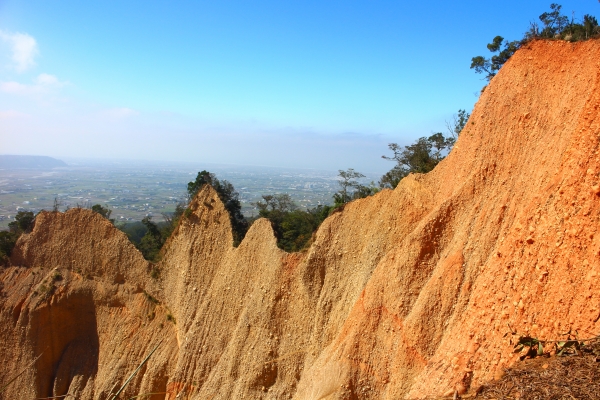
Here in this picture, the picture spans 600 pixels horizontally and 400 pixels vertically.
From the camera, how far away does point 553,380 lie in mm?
5766

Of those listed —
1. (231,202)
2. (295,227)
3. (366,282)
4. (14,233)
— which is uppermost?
(231,202)

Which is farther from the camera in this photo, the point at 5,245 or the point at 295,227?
the point at 5,245

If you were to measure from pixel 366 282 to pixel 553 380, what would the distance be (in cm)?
937

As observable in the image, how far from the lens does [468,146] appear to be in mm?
14906

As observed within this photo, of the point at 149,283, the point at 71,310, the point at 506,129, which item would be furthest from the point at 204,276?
the point at 506,129

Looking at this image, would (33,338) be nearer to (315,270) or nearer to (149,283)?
(149,283)

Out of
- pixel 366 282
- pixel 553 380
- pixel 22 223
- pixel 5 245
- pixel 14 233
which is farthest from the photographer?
pixel 22 223

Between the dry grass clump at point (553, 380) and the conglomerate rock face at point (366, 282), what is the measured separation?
4.15 ft

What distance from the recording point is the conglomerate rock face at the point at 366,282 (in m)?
9.61

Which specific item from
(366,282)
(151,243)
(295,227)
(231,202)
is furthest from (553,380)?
(151,243)

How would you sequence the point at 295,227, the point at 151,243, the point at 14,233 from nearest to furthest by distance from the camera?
the point at 295,227
the point at 14,233
the point at 151,243

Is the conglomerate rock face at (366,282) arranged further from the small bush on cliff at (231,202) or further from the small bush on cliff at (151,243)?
the small bush on cliff at (151,243)

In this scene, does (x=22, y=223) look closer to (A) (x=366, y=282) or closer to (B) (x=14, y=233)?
(B) (x=14, y=233)

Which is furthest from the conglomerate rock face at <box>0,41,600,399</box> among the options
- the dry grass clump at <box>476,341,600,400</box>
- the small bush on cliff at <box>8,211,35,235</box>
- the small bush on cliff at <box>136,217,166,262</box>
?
the small bush on cliff at <box>8,211,35,235</box>
